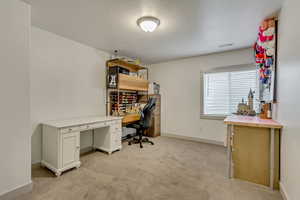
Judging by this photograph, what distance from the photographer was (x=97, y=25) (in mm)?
2400

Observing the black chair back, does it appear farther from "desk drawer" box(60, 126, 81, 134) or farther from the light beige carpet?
"desk drawer" box(60, 126, 81, 134)

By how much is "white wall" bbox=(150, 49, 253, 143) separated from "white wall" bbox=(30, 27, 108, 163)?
6.55 ft

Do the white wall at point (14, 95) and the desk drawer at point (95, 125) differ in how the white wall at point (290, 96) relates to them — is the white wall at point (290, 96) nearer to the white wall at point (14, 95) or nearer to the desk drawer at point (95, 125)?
the desk drawer at point (95, 125)

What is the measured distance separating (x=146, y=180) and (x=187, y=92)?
2869 millimetres

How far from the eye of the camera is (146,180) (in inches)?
83.2

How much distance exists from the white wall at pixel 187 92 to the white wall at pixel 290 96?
1807 mm

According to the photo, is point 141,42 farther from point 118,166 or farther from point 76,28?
point 118,166

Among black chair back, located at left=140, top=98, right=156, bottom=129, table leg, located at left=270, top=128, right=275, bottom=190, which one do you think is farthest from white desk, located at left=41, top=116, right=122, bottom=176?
table leg, located at left=270, top=128, right=275, bottom=190

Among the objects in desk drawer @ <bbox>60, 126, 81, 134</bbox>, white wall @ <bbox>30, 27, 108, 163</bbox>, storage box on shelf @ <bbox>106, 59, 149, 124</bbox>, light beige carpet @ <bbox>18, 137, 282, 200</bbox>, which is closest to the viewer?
light beige carpet @ <bbox>18, 137, 282, 200</bbox>

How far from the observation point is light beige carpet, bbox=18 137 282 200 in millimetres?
1775

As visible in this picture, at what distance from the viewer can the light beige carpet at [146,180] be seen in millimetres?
1775

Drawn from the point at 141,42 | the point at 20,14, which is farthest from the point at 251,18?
the point at 20,14

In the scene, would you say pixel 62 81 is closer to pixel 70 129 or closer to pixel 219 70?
pixel 70 129

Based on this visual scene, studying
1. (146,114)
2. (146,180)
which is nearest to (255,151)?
(146,180)
